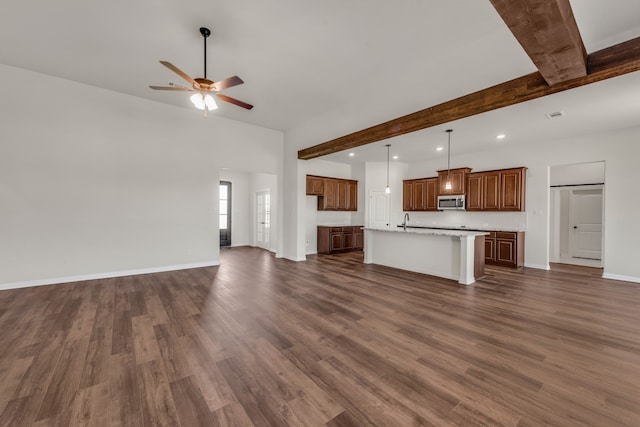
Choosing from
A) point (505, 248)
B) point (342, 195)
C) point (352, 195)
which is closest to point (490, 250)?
point (505, 248)

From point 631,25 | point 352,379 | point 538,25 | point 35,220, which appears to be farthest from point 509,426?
point 35,220

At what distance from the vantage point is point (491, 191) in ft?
21.7

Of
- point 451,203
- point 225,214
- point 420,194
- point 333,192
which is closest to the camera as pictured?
point 451,203

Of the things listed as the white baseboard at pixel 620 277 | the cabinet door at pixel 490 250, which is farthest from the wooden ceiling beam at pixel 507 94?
the white baseboard at pixel 620 277

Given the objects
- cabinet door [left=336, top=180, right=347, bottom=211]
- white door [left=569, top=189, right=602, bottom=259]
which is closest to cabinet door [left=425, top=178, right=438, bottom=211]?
cabinet door [left=336, top=180, right=347, bottom=211]

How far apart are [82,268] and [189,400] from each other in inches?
178

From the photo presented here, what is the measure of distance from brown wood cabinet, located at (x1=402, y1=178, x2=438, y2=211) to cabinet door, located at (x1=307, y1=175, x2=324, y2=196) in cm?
278

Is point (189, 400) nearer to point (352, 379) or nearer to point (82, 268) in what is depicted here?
point (352, 379)

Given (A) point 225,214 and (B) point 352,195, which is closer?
(B) point 352,195

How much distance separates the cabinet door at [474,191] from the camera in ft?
22.3

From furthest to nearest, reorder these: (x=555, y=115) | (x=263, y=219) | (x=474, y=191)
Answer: (x=263, y=219), (x=474, y=191), (x=555, y=115)

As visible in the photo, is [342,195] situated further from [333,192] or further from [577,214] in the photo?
[577,214]

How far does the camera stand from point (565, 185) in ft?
22.1

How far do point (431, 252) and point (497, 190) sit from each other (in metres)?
2.85
